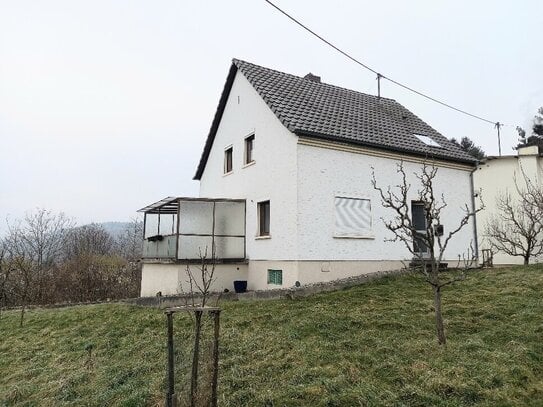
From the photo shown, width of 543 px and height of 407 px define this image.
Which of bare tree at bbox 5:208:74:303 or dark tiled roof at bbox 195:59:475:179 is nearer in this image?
dark tiled roof at bbox 195:59:475:179

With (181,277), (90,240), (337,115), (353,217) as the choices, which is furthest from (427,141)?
(90,240)

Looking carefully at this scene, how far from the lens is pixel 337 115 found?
14.2m

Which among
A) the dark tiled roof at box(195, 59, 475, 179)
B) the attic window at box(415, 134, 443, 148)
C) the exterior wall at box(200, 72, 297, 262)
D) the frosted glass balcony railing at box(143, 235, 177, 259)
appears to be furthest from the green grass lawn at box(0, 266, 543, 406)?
the attic window at box(415, 134, 443, 148)

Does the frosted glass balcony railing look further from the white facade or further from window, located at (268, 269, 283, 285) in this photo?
window, located at (268, 269, 283, 285)

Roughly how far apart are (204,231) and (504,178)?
18.4 meters

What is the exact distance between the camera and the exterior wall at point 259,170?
12.0m

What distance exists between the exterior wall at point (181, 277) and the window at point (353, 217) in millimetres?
3611

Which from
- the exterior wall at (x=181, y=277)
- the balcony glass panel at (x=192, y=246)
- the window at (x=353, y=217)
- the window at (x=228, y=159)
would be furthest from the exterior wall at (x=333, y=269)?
the window at (x=228, y=159)

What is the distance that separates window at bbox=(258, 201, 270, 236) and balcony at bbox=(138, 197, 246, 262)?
2.88ft

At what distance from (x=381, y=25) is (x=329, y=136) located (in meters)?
3.28

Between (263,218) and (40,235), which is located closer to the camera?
(263,218)

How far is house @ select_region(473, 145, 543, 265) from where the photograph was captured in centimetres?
2244

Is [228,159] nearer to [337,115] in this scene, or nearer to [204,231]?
[204,231]

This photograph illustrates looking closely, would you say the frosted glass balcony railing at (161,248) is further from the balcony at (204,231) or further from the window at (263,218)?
the window at (263,218)
